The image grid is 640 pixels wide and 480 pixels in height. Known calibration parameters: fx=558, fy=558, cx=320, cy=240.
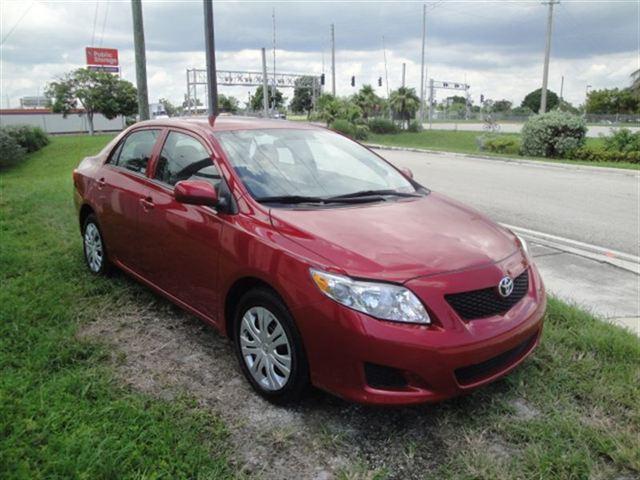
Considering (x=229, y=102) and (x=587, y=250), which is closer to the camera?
(x=587, y=250)

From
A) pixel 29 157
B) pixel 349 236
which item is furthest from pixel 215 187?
pixel 29 157

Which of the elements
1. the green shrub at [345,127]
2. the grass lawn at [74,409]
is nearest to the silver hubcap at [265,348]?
the grass lawn at [74,409]

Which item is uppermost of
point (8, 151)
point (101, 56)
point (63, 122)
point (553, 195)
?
point (101, 56)

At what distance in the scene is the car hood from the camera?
2.72 metres

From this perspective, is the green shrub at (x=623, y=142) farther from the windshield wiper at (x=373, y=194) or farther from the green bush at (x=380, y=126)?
the green bush at (x=380, y=126)

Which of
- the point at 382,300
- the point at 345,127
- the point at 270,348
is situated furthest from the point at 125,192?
the point at 345,127

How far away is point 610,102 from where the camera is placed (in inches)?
2483

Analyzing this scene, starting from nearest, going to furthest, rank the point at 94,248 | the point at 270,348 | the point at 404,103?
1. the point at 270,348
2. the point at 94,248
3. the point at 404,103

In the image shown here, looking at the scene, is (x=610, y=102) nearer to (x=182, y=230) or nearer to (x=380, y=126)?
(x=380, y=126)

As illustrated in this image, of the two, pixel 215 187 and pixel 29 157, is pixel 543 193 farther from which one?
pixel 29 157

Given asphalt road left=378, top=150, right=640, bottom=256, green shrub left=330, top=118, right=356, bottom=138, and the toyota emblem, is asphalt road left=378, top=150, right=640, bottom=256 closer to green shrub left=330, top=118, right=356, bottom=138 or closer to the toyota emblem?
the toyota emblem

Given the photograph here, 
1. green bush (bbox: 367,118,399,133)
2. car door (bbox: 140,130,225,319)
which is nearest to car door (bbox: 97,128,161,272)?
car door (bbox: 140,130,225,319)

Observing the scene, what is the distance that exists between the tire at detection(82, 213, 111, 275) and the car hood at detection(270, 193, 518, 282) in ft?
8.21

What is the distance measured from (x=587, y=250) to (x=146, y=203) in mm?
4966
